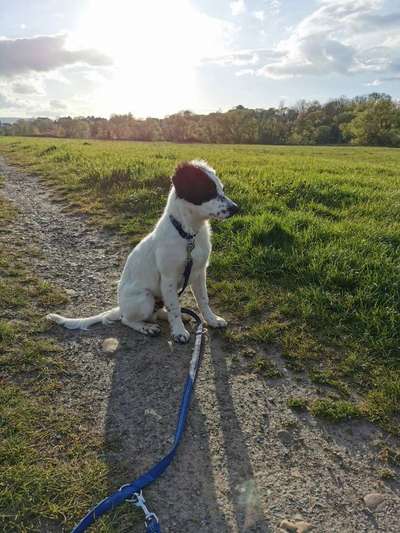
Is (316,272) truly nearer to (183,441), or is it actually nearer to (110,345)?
(110,345)

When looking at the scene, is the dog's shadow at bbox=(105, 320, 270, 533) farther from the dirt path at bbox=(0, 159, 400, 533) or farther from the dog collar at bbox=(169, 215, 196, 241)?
the dog collar at bbox=(169, 215, 196, 241)

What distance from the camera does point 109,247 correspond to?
702 cm

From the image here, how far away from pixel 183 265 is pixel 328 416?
1823 millimetres

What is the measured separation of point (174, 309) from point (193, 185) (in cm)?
124

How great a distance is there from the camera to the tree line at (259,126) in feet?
203

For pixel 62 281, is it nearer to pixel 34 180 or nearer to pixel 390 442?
pixel 390 442

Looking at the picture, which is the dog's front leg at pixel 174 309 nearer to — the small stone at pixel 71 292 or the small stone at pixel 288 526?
the small stone at pixel 71 292

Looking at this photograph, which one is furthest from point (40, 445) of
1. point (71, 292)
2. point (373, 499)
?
point (71, 292)

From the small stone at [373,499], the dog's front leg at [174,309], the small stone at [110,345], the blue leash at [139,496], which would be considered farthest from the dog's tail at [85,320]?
the small stone at [373,499]

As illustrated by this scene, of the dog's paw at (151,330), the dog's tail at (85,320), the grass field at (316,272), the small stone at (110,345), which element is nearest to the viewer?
the grass field at (316,272)

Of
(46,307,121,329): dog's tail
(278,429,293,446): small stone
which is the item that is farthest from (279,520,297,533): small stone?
(46,307,121,329): dog's tail

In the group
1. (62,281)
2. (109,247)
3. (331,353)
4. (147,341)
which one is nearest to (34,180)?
(109,247)

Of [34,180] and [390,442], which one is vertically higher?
[34,180]

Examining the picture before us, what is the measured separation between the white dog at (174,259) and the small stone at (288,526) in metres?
2.05
